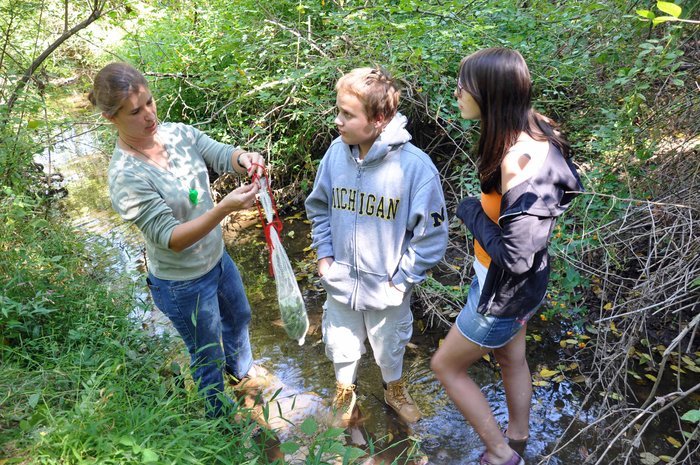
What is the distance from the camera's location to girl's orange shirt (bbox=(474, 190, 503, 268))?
87.2 inches

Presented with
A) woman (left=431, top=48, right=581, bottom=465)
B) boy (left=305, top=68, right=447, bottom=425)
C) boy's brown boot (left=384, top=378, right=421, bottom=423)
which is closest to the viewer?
woman (left=431, top=48, right=581, bottom=465)

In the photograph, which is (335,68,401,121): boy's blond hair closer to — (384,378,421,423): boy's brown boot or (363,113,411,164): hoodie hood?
(363,113,411,164): hoodie hood

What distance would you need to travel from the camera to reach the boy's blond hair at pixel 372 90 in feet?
7.83

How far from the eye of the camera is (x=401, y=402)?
9.80 feet

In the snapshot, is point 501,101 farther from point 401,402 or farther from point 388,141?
point 401,402

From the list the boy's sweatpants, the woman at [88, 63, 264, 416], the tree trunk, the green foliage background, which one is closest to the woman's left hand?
the woman at [88, 63, 264, 416]

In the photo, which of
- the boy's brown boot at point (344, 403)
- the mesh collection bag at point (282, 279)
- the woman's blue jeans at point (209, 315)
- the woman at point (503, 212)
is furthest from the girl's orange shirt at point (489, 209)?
the woman's blue jeans at point (209, 315)

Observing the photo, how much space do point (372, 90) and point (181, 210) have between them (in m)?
1.07

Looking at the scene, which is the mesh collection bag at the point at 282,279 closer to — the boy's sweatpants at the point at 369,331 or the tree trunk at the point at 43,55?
the boy's sweatpants at the point at 369,331

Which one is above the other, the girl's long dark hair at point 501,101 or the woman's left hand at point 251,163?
the girl's long dark hair at point 501,101

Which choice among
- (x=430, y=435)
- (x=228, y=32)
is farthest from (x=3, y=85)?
(x=430, y=435)

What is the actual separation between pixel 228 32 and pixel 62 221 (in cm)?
279

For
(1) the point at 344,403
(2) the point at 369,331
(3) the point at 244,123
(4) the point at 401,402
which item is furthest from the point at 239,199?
(3) the point at 244,123

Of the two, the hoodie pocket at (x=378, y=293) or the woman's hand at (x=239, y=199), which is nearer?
the woman's hand at (x=239, y=199)
